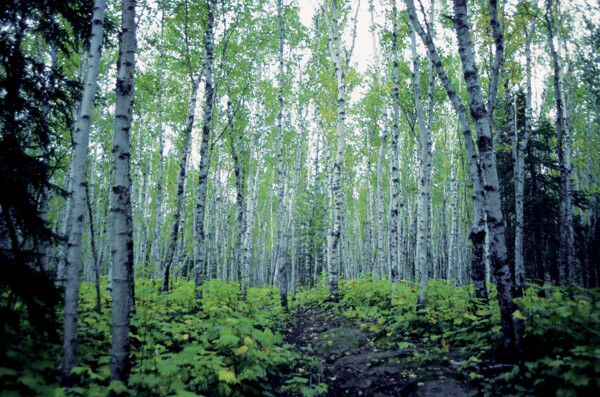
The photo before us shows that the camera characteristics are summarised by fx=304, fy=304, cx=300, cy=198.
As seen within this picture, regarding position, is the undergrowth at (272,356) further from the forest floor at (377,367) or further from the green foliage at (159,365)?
the forest floor at (377,367)

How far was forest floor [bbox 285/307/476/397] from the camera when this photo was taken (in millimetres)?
3811

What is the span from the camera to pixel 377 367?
4707 millimetres

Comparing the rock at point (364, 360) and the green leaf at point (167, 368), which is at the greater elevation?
the green leaf at point (167, 368)

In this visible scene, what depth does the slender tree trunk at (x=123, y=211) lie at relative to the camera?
3.25 m

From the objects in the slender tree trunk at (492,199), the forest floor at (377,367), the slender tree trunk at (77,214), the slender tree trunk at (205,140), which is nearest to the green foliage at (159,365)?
the slender tree trunk at (77,214)

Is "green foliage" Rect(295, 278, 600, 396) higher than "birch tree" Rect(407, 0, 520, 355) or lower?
lower

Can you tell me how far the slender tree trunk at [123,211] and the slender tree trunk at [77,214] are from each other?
0.38m

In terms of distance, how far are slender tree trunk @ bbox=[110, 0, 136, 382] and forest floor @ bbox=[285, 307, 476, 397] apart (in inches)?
105

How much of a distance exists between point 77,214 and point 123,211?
561 mm

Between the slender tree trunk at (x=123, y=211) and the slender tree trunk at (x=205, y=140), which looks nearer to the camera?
the slender tree trunk at (x=123, y=211)

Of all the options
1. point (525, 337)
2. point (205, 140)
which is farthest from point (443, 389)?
point (205, 140)

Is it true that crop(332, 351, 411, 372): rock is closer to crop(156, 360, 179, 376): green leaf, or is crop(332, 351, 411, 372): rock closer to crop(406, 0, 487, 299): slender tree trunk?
crop(156, 360, 179, 376): green leaf

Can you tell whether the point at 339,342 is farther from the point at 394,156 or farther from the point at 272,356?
the point at 394,156

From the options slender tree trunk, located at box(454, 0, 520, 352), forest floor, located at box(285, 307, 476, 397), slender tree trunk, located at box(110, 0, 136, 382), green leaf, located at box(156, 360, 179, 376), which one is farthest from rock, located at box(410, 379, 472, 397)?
slender tree trunk, located at box(110, 0, 136, 382)
